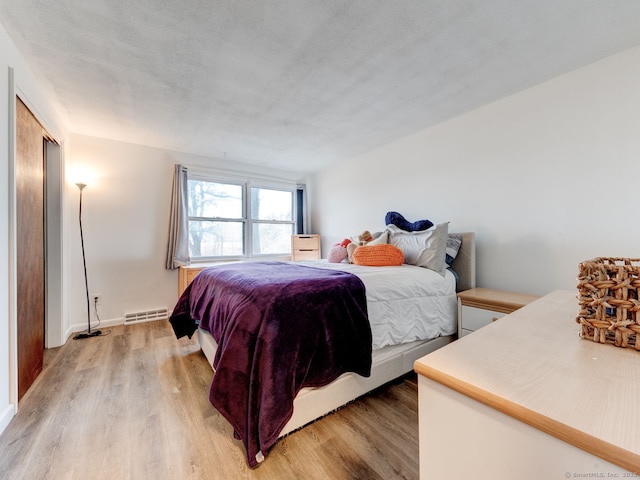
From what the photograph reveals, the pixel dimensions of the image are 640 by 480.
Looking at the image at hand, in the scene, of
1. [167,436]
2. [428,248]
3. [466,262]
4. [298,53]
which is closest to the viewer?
[167,436]

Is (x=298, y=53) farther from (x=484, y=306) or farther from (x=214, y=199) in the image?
(x=214, y=199)

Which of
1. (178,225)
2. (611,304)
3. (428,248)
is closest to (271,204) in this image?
(178,225)

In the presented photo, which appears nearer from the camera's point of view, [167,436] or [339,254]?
[167,436]

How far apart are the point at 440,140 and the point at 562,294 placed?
2.08 metres

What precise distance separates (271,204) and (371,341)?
3.51m

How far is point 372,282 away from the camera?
1789 millimetres

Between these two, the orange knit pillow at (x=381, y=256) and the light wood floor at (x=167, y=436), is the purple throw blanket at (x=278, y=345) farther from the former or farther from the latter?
the orange knit pillow at (x=381, y=256)

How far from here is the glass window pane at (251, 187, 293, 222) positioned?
4465 mm

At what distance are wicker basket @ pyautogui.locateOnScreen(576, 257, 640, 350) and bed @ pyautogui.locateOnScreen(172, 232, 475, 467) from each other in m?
1.03

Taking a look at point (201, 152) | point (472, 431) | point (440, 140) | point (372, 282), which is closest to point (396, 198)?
point (440, 140)

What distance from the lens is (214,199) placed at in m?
4.08

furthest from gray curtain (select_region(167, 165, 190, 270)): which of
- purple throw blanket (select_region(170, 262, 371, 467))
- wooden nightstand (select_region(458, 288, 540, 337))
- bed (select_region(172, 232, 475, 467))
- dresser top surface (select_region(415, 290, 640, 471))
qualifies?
dresser top surface (select_region(415, 290, 640, 471))

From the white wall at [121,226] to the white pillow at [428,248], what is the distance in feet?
10.2

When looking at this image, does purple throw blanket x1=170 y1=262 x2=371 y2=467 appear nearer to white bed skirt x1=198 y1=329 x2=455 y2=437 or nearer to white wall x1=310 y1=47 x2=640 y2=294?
white bed skirt x1=198 y1=329 x2=455 y2=437
